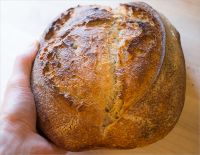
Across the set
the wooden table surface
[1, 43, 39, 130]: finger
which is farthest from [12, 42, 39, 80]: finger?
the wooden table surface

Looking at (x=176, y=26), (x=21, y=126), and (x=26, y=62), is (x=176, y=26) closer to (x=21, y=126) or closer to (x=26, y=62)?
(x=26, y=62)

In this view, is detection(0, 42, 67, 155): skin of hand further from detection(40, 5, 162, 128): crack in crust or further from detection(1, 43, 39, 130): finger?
detection(40, 5, 162, 128): crack in crust

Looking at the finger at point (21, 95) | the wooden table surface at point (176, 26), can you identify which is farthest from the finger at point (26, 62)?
the wooden table surface at point (176, 26)

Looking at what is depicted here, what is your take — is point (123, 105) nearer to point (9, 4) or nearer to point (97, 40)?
point (97, 40)

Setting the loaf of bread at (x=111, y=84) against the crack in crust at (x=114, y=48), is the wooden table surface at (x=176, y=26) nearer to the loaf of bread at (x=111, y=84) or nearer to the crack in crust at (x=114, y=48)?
the loaf of bread at (x=111, y=84)

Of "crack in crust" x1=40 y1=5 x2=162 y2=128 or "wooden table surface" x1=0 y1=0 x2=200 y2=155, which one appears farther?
"wooden table surface" x1=0 y1=0 x2=200 y2=155
